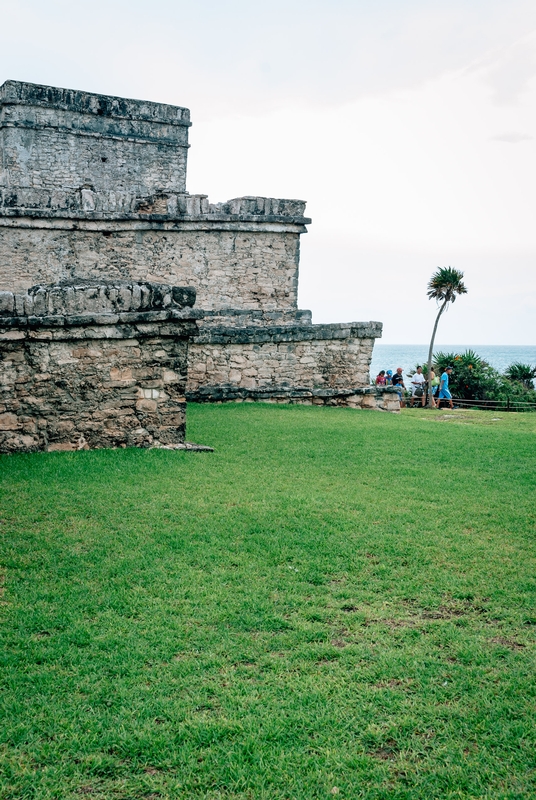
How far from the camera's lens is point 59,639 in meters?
4.18

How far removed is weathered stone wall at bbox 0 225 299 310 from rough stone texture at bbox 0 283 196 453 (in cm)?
750

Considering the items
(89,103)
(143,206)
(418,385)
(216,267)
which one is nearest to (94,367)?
(216,267)

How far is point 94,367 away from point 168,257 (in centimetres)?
831

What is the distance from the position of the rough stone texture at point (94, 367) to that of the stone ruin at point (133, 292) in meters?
0.02

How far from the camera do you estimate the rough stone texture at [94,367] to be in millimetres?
8609

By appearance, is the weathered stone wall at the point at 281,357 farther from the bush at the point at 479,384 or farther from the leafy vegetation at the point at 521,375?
the leafy vegetation at the point at 521,375

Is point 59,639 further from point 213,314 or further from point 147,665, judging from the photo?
point 213,314

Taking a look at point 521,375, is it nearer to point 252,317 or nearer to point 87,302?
point 252,317

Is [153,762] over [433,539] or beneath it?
beneath

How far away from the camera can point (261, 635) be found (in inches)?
170

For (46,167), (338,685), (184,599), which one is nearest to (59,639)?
(184,599)

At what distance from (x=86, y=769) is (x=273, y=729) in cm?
85

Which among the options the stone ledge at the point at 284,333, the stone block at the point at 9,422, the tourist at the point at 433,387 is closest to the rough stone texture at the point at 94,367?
the stone block at the point at 9,422

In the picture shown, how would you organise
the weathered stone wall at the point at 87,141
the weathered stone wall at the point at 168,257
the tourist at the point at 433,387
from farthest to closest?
1. the tourist at the point at 433,387
2. the weathered stone wall at the point at 87,141
3. the weathered stone wall at the point at 168,257
